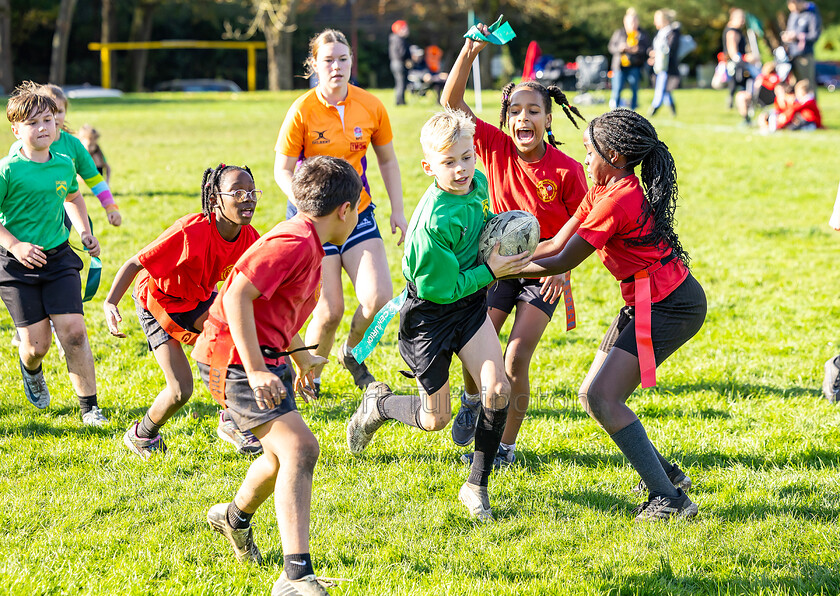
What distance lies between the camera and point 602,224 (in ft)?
13.0

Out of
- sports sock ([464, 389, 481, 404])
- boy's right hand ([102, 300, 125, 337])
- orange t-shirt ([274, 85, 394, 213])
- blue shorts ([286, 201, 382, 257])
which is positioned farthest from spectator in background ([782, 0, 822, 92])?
boy's right hand ([102, 300, 125, 337])

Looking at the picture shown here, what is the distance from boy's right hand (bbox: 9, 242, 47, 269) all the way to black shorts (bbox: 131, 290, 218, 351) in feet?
2.23

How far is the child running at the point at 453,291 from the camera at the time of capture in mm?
3957

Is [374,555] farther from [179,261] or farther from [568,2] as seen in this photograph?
[568,2]

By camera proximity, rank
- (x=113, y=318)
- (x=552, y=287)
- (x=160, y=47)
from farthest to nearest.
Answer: (x=160, y=47), (x=552, y=287), (x=113, y=318)

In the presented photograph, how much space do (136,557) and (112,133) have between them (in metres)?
18.6

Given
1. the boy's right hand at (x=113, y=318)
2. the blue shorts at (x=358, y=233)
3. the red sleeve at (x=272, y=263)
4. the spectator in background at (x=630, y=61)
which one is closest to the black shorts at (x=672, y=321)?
the red sleeve at (x=272, y=263)

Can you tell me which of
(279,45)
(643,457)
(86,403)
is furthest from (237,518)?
(279,45)

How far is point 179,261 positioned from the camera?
4496mm

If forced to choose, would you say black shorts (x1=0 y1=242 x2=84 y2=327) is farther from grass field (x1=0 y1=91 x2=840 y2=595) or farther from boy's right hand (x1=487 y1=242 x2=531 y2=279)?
boy's right hand (x1=487 y1=242 x2=531 y2=279)

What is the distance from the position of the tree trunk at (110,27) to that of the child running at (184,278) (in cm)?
4037

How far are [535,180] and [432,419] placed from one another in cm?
138

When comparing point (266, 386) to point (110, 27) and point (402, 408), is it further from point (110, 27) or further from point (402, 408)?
point (110, 27)

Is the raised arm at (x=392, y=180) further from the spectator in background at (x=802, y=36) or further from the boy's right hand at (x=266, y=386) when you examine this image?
the spectator in background at (x=802, y=36)
